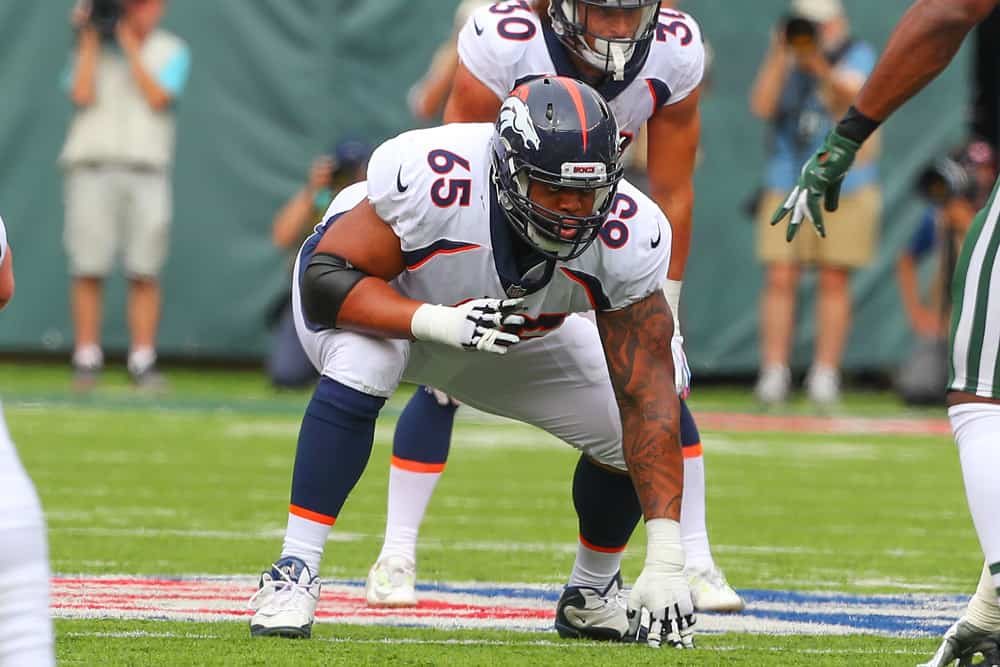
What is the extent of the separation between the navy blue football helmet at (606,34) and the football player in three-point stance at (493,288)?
511 millimetres

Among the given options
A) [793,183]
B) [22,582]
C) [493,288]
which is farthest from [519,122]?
[793,183]

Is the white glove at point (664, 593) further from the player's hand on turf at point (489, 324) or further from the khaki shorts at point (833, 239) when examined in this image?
the khaki shorts at point (833, 239)

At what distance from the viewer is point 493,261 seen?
12.9ft

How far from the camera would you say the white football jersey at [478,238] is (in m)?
3.85

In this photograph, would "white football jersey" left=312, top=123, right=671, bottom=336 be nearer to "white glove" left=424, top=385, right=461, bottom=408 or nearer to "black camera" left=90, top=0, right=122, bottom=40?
"white glove" left=424, top=385, right=461, bottom=408

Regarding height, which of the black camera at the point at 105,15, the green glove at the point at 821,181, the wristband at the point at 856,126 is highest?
the black camera at the point at 105,15

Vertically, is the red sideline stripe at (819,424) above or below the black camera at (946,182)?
below

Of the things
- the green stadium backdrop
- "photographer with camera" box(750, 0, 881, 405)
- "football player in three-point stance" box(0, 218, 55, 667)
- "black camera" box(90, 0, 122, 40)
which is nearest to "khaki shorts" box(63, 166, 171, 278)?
"black camera" box(90, 0, 122, 40)

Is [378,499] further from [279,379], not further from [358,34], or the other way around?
[358,34]

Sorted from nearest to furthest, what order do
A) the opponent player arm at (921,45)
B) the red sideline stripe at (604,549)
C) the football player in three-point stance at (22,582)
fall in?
the football player in three-point stance at (22,582) → the opponent player arm at (921,45) → the red sideline stripe at (604,549)

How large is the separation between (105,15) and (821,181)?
23.2 feet

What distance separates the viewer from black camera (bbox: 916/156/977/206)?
11.0 m

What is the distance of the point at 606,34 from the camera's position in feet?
14.5

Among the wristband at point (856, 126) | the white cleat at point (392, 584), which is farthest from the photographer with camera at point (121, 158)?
the wristband at point (856, 126)
